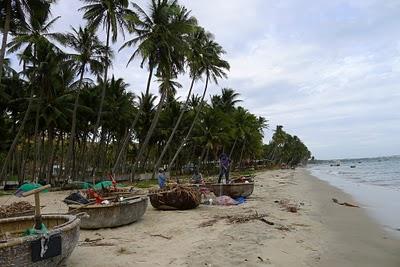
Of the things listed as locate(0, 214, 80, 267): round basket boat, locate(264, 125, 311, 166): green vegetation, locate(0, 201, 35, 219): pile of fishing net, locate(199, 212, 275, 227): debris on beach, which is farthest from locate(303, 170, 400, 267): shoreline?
locate(264, 125, 311, 166): green vegetation

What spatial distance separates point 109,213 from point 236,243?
137 inches

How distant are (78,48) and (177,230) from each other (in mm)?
23662

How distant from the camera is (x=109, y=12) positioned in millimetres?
28469

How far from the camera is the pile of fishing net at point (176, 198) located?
1384cm

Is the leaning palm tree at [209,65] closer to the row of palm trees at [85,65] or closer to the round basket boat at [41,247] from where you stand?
the row of palm trees at [85,65]

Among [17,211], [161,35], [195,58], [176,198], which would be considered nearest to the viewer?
[17,211]

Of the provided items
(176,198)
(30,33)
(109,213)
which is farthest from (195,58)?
(109,213)

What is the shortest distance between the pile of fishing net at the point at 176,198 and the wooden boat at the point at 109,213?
9.40ft

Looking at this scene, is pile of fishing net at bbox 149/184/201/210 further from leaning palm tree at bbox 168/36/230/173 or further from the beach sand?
leaning palm tree at bbox 168/36/230/173

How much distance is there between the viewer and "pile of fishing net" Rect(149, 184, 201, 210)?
13.8 m

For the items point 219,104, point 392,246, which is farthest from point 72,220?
point 219,104

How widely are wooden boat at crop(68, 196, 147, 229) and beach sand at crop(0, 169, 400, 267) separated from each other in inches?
8.3

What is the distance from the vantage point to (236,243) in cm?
862

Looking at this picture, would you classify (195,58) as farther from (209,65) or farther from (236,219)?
(236,219)
